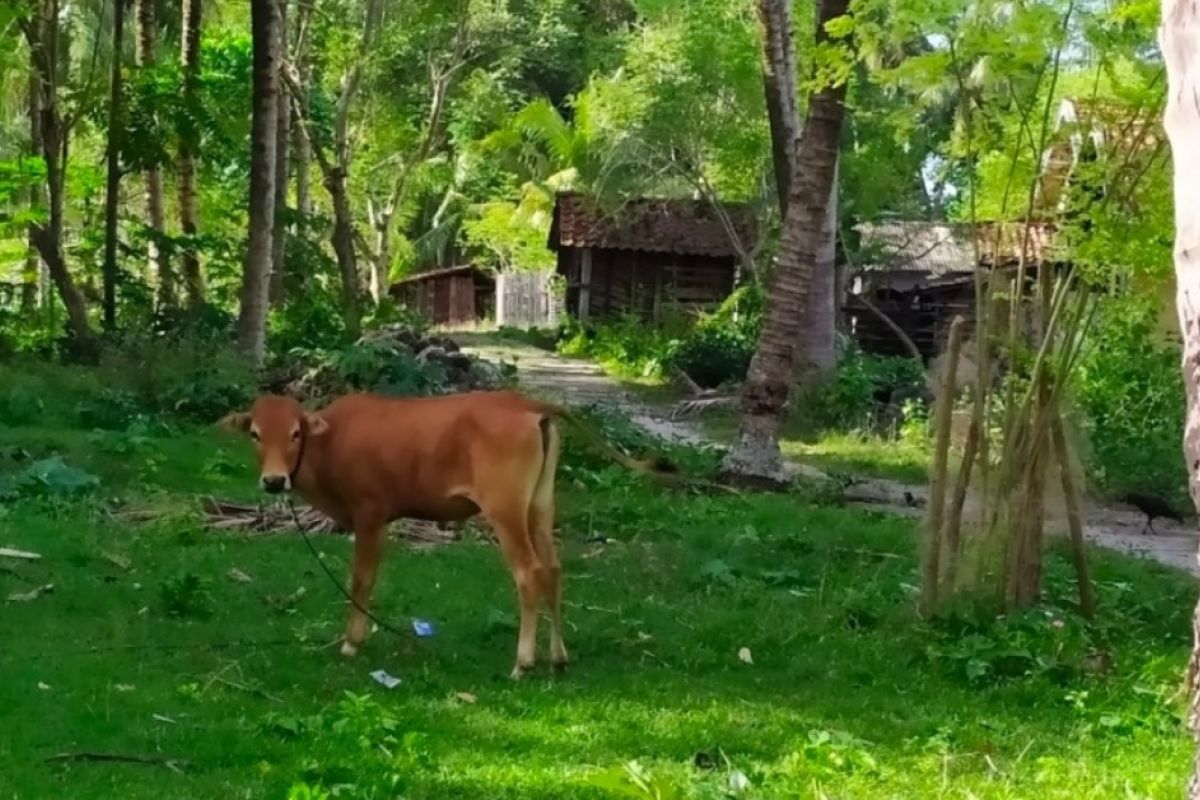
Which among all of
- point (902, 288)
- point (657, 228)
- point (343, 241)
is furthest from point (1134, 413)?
point (657, 228)

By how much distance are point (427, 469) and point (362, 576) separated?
67cm

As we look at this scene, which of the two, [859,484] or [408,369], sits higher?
[408,369]

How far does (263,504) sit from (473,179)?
46580 millimetres

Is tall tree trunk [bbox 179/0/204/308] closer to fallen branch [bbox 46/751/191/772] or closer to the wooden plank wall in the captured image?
the wooden plank wall

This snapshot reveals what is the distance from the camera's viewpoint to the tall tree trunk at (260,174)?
2030 cm

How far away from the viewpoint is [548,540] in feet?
27.9

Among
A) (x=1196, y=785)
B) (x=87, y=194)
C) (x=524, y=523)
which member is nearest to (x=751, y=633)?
(x=524, y=523)

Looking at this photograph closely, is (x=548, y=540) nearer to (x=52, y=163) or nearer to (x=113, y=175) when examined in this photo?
(x=113, y=175)

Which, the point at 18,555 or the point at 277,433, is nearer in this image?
the point at 277,433

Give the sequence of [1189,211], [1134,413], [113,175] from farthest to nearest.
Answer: [113,175], [1134,413], [1189,211]

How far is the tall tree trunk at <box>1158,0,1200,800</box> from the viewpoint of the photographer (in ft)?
Answer: 10.2

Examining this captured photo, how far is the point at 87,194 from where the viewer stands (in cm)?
2736

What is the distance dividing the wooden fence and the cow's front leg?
1861 inches

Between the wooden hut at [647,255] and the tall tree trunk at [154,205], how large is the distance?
14.0 m
